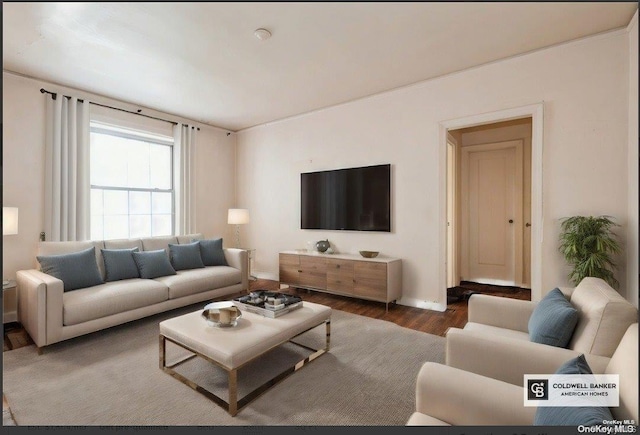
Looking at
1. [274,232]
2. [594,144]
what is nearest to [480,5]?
[594,144]

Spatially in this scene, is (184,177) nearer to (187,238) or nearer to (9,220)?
(187,238)

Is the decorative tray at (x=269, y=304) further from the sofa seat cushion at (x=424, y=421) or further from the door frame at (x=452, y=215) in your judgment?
the door frame at (x=452, y=215)

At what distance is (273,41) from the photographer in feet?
9.30

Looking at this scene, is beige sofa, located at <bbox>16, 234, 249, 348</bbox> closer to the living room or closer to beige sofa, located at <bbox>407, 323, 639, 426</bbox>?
the living room

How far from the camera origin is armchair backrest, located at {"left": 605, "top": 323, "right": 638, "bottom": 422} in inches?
36.3

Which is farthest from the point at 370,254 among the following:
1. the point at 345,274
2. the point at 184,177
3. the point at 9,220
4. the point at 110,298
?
the point at 9,220

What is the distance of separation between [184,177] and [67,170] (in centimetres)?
151

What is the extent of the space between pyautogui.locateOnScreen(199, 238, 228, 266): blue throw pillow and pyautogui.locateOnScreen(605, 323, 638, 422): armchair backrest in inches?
160

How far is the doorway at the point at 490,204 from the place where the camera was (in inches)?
191

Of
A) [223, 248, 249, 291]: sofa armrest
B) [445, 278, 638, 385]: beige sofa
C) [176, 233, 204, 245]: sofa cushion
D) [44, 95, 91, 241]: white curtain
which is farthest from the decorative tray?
[44, 95, 91, 241]: white curtain

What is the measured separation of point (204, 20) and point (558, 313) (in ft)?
10.3

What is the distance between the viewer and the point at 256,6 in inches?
93.2

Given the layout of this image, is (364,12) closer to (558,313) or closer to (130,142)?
(558,313)

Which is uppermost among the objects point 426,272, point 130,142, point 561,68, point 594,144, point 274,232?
point 561,68
